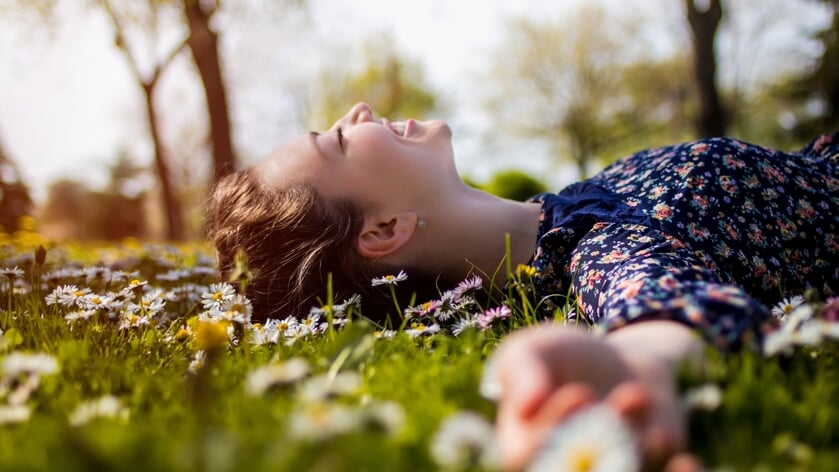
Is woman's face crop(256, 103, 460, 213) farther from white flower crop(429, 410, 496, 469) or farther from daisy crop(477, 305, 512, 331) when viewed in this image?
white flower crop(429, 410, 496, 469)

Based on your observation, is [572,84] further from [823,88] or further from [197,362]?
[197,362]

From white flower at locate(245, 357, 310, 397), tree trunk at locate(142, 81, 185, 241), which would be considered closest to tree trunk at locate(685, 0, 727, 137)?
white flower at locate(245, 357, 310, 397)

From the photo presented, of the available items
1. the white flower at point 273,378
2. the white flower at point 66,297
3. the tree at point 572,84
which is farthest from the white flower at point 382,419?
the tree at point 572,84

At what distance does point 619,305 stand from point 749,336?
12.1 inches

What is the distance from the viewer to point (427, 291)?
2.59 m

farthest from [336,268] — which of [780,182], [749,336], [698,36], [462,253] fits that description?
[698,36]

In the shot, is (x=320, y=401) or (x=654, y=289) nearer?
(x=320, y=401)

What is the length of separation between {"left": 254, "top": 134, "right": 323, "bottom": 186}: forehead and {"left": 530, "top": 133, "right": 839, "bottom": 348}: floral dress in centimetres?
102

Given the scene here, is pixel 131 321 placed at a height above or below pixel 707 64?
below

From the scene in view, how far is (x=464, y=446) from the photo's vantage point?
2.76ft

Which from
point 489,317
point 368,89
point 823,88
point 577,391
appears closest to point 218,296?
point 489,317

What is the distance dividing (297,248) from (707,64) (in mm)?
9490

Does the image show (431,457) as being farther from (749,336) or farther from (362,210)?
(362,210)

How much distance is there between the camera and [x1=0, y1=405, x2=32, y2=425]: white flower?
1098 millimetres
